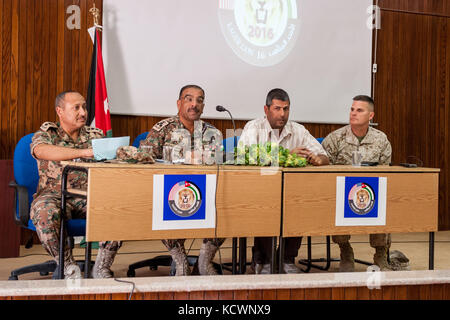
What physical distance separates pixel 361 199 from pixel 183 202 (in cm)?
100

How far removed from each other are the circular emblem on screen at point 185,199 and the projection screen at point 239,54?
7.23 ft

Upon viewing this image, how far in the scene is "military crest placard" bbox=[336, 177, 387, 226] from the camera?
9.20ft

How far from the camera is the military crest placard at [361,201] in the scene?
9.20ft

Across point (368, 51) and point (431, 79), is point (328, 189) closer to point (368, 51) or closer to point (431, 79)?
point (368, 51)

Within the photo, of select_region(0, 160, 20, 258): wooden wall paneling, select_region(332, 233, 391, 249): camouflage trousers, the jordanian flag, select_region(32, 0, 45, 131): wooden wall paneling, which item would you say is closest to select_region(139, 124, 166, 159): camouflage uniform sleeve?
the jordanian flag

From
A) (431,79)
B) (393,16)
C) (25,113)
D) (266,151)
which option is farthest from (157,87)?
(431,79)

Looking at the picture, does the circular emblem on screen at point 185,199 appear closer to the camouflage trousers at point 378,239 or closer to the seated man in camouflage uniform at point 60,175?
the seated man in camouflage uniform at point 60,175

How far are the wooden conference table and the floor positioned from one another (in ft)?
2.85

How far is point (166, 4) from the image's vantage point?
463 cm

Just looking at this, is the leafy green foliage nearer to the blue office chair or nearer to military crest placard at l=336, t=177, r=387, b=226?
military crest placard at l=336, t=177, r=387, b=226

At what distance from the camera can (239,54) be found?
195 inches

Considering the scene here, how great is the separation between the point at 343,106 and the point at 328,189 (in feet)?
9.07

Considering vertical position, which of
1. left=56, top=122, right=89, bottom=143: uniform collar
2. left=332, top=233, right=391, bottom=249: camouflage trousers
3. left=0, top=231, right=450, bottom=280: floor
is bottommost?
left=0, top=231, right=450, bottom=280: floor
